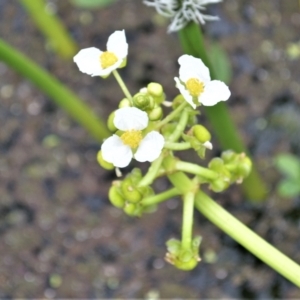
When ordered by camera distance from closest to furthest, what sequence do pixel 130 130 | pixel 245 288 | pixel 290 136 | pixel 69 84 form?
pixel 130 130 → pixel 245 288 → pixel 290 136 → pixel 69 84

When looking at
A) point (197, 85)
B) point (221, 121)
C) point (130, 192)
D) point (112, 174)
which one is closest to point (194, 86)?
point (197, 85)

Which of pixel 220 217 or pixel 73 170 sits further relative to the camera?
pixel 73 170

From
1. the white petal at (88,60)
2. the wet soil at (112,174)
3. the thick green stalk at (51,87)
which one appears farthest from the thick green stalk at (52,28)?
the white petal at (88,60)

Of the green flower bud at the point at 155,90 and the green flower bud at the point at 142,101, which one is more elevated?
the green flower bud at the point at 155,90

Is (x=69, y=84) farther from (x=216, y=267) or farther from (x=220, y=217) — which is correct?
(x=220, y=217)

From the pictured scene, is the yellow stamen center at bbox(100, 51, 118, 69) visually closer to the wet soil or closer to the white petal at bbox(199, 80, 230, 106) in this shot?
the white petal at bbox(199, 80, 230, 106)

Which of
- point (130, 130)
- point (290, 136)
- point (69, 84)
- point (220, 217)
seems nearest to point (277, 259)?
point (220, 217)

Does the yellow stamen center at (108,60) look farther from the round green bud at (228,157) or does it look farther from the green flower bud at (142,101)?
the round green bud at (228,157)
